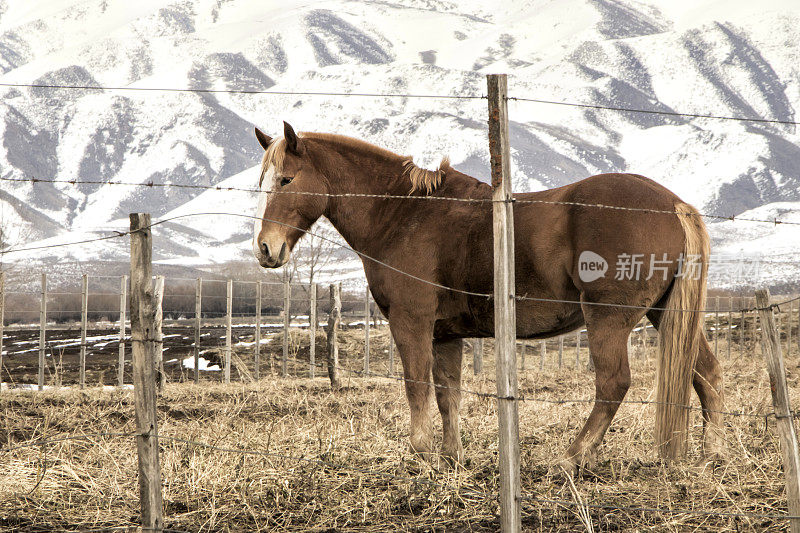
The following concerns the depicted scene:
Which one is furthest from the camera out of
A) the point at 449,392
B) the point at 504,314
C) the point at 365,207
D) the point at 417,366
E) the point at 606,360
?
the point at 365,207

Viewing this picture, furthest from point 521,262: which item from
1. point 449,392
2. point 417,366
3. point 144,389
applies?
point 144,389

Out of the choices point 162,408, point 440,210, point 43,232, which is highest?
point 43,232

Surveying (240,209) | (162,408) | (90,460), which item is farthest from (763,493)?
(240,209)

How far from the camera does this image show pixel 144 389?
2945mm

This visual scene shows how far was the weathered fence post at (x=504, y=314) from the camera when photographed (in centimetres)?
288

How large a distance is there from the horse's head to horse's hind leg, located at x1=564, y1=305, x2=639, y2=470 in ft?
6.41

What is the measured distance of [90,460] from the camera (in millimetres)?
4695

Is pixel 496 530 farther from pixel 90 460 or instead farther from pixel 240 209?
pixel 240 209

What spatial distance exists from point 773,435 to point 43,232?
17959 cm

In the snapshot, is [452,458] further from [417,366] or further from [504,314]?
[504,314]

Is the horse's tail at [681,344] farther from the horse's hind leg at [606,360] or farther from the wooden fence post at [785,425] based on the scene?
the wooden fence post at [785,425]

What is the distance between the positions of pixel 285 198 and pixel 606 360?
7.69ft

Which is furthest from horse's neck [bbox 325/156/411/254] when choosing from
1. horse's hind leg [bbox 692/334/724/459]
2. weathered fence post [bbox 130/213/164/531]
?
horse's hind leg [bbox 692/334/724/459]

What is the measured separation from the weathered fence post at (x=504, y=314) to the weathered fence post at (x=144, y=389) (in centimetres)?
146
